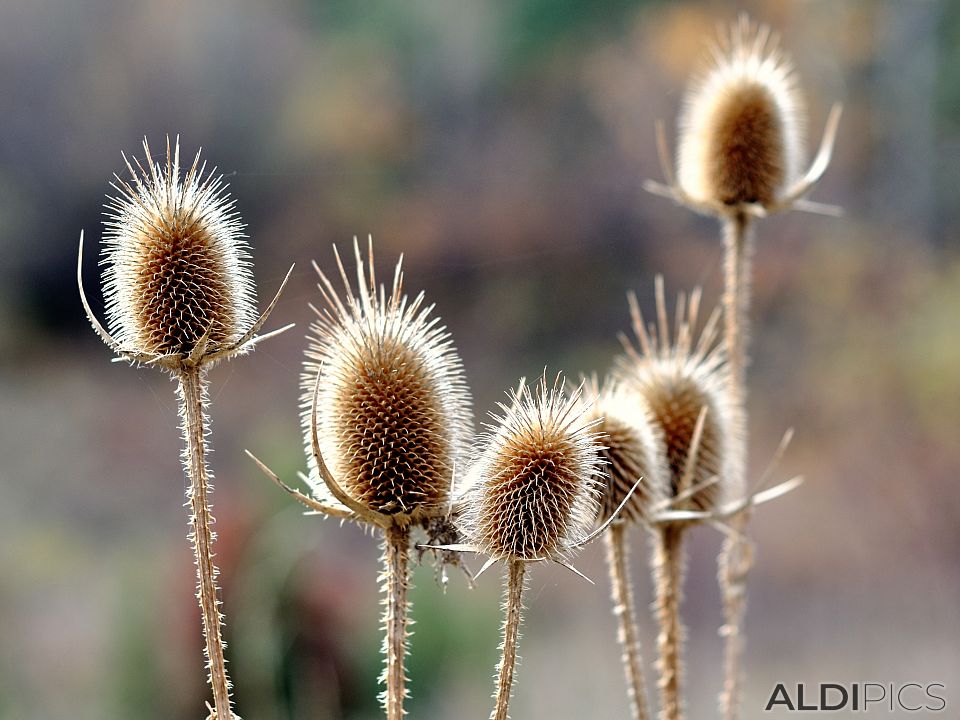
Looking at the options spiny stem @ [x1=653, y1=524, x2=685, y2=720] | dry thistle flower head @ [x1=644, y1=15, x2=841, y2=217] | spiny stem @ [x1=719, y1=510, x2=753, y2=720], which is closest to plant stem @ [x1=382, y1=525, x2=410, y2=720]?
spiny stem @ [x1=653, y1=524, x2=685, y2=720]

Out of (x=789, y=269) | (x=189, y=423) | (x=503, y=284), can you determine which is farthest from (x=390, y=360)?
(x=789, y=269)

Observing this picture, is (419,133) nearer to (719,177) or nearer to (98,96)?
(98,96)

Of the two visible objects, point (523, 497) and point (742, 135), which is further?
point (742, 135)

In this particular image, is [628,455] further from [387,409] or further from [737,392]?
[737,392]

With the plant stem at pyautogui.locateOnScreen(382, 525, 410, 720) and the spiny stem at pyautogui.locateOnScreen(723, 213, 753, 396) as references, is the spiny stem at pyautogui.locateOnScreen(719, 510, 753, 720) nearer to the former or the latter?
the spiny stem at pyautogui.locateOnScreen(723, 213, 753, 396)

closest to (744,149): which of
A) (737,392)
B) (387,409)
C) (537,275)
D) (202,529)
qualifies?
(737,392)

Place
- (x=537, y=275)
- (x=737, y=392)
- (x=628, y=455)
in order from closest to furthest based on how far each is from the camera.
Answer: (x=628, y=455)
(x=737, y=392)
(x=537, y=275)
